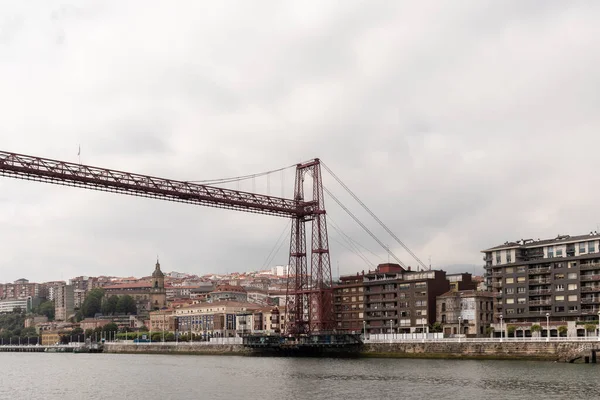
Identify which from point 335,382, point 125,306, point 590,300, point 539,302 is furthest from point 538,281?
point 125,306

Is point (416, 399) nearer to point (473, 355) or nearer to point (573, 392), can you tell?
point (573, 392)

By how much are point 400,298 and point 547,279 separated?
1952cm

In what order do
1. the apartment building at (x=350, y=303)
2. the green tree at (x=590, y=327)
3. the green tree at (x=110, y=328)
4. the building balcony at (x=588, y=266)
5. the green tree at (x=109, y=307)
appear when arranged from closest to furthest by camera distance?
the green tree at (x=590, y=327), the building balcony at (x=588, y=266), the apartment building at (x=350, y=303), the green tree at (x=110, y=328), the green tree at (x=109, y=307)

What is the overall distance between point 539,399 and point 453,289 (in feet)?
203

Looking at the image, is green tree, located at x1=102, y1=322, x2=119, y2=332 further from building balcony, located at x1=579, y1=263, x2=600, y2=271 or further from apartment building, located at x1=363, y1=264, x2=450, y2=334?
building balcony, located at x1=579, y1=263, x2=600, y2=271

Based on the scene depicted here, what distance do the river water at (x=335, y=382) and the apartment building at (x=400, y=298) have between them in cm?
2609

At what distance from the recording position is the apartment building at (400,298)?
94713 millimetres

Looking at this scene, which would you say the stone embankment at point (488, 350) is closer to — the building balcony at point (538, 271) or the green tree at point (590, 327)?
the green tree at point (590, 327)

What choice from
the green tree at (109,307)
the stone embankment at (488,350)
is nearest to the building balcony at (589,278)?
the stone embankment at (488,350)

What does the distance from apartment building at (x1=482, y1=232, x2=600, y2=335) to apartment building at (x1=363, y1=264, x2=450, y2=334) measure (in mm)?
7763

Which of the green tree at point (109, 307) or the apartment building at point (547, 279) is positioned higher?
the apartment building at point (547, 279)

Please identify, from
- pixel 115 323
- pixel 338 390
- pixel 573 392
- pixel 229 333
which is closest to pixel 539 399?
pixel 573 392

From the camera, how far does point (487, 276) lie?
3944 inches

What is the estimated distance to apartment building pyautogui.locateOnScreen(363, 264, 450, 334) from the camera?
9471cm
